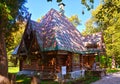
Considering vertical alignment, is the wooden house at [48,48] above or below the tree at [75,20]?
below

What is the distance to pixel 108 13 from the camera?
1159 cm

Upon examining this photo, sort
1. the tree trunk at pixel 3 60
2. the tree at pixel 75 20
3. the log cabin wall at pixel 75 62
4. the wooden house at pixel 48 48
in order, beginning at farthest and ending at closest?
the tree at pixel 75 20 < the log cabin wall at pixel 75 62 < the wooden house at pixel 48 48 < the tree trunk at pixel 3 60

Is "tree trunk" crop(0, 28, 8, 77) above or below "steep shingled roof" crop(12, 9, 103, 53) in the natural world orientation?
below

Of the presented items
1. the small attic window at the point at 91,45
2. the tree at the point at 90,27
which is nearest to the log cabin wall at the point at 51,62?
the small attic window at the point at 91,45

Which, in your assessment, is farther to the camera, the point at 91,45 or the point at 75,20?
the point at 75,20

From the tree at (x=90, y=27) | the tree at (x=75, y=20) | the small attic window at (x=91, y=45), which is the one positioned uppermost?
the tree at (x=75, y=20)

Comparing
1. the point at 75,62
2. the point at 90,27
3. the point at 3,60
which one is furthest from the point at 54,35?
the point at 90,27

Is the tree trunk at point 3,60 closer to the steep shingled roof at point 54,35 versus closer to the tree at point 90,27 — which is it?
the steep shingled roof at point 54,35

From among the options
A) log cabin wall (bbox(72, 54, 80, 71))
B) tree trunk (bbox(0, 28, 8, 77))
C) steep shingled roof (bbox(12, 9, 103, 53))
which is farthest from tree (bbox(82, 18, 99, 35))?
tree trunk (bbox(0, 28, 8, 77))

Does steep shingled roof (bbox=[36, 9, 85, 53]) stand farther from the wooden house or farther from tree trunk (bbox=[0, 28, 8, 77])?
tree trunk (bbox=[0, 28, 8, 77])

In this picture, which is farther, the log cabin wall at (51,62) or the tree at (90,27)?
the tree at (90,27)

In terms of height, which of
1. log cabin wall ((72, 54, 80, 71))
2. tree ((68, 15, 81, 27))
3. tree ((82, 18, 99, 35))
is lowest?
log cabin wall ((72, 54, 80, 71))

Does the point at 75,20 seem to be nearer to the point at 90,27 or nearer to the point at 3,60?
the point at 90,27

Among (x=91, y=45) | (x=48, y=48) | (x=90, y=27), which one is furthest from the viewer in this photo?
(x=90, y=27)
